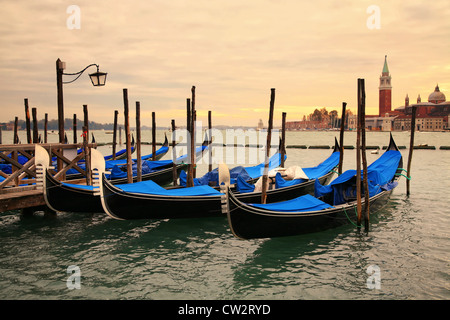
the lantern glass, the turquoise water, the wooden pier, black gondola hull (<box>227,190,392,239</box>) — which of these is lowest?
the turquoise water

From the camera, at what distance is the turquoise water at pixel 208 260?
15.8 feet

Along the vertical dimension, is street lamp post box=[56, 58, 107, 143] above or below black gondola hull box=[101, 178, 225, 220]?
above

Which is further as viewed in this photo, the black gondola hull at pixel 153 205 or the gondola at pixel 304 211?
the black gondola hull at pixel 153 205

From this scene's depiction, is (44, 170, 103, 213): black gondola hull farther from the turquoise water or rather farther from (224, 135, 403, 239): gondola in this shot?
(224, 135, 403, 239): gondola

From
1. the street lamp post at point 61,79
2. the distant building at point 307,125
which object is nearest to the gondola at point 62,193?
the street lamp post at point 61,79

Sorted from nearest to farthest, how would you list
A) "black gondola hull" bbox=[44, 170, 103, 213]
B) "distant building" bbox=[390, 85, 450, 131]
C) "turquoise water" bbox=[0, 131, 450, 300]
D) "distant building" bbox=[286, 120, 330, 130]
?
"turquoise water" bbox=[0, 131, 450, 300] < "black gondola hull" bbox=[44, 170, 103, 213] < "distant building" bbox=[390, 85, 450, 131] < "distant building" bbox=[286, 120, 330, 130]

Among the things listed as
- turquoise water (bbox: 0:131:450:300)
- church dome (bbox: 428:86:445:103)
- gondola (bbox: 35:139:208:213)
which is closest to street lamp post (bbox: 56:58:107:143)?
gondola (bbox: 35:139:208:213)

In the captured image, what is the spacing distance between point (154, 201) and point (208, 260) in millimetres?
1956

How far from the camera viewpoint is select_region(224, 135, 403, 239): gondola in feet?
19.3

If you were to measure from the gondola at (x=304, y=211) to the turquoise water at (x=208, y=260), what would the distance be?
0.86 feet

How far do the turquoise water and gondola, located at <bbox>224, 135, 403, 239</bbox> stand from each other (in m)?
0.26

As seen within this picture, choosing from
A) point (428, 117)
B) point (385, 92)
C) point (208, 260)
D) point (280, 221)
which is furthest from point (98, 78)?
point (385, 92)

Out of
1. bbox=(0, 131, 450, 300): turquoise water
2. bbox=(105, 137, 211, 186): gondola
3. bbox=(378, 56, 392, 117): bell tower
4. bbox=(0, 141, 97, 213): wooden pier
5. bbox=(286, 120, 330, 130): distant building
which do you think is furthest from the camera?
bbox=(286, 120, 330, 130): distant building

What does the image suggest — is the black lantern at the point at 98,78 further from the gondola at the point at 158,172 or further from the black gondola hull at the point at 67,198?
the gondola at the point at 158,172
